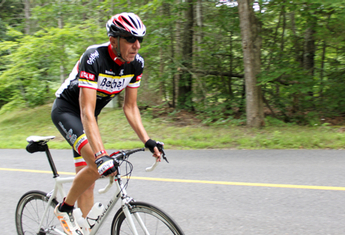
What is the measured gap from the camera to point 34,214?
122 inches

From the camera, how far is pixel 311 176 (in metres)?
4.86

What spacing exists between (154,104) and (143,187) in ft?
26.1

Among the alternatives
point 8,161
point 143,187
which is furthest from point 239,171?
point 8,161

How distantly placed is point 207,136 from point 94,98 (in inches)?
253

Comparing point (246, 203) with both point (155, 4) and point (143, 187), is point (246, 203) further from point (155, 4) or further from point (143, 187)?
point (155, 4)

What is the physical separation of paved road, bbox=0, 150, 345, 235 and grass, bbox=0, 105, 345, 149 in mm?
711

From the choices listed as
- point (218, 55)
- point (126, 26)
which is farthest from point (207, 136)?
point (126, 26)

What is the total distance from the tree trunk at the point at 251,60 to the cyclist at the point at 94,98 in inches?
269

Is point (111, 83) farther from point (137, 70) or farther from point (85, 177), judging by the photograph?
point (85, 177)

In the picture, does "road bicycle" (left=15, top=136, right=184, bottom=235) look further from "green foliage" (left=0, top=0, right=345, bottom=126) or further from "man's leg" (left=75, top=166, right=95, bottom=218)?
"green foliage" (left=0, top=0, right=345, bottom=126)

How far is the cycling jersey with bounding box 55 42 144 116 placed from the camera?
7.83ft

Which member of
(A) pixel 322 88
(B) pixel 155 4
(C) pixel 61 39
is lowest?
(A) pixel 322 88

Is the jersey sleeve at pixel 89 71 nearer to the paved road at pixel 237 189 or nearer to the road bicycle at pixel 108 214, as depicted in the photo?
the road bicycle at pixel 108 214

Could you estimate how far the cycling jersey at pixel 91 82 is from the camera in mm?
2404
